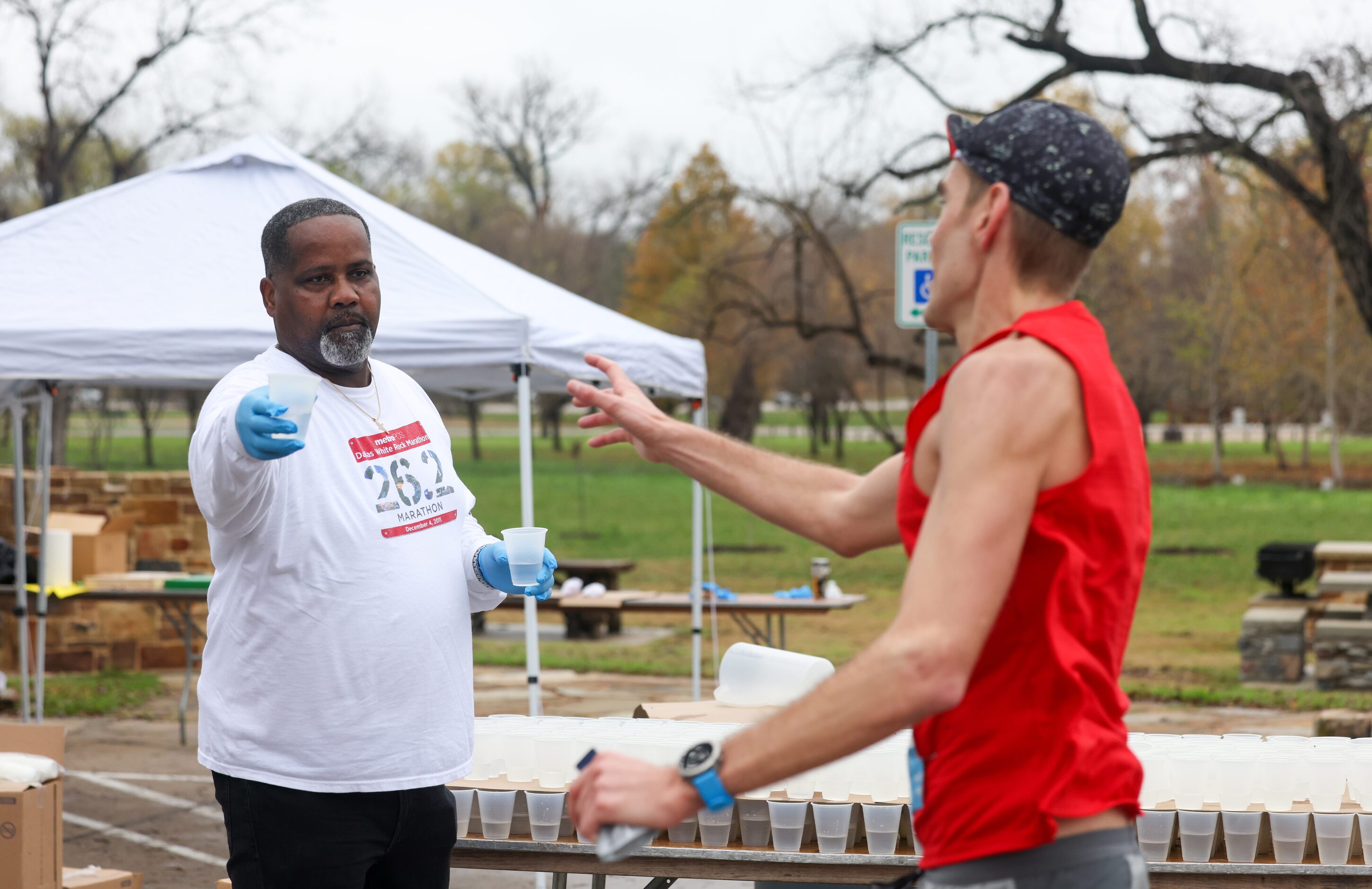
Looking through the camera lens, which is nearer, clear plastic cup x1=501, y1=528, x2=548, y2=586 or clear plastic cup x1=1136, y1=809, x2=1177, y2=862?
clear plastic cup x1=501, y1=528, x2=548, y2=586

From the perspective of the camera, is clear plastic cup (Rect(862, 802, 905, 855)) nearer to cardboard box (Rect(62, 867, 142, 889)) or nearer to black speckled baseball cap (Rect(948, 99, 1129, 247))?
black speckled baseball cap (Rect(948, 99, 1129, 247))

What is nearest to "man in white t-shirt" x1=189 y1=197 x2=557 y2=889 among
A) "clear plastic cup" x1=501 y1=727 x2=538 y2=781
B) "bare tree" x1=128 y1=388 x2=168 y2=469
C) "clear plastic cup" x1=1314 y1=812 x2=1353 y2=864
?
"clear plastic cup" x1=501 y1=727 x2=538 y2=781

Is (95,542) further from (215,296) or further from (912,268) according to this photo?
(912,268)

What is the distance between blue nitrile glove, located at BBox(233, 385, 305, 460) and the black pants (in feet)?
2.44

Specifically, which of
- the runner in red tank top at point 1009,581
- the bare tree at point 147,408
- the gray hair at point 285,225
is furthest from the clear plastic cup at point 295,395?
the bare tree at point 147,408

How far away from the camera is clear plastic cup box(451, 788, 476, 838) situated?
3.50m

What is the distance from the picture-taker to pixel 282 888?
8.89 feet

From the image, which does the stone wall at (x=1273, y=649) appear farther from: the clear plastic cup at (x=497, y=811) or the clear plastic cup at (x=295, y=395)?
the clear plastic cup at (x=295, y=395)

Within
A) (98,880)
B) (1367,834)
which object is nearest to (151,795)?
(98,880)

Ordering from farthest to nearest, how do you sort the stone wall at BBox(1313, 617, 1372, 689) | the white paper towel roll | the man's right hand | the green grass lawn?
the stone wall at BBox(1313, 617, 1372, 689) < the green grass lawn < the white paper towel roll < the man's right hand

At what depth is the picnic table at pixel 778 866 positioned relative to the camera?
3.25m

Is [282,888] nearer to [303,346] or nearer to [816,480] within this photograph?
[303,346]

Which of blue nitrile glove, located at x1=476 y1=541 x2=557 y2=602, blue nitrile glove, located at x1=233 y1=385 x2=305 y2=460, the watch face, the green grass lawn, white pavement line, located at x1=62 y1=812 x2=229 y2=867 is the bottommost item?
white pavement line, located at x1=62 y1=812 x2=229 y2=867

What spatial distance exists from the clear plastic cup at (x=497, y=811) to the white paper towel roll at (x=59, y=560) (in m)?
6.36
